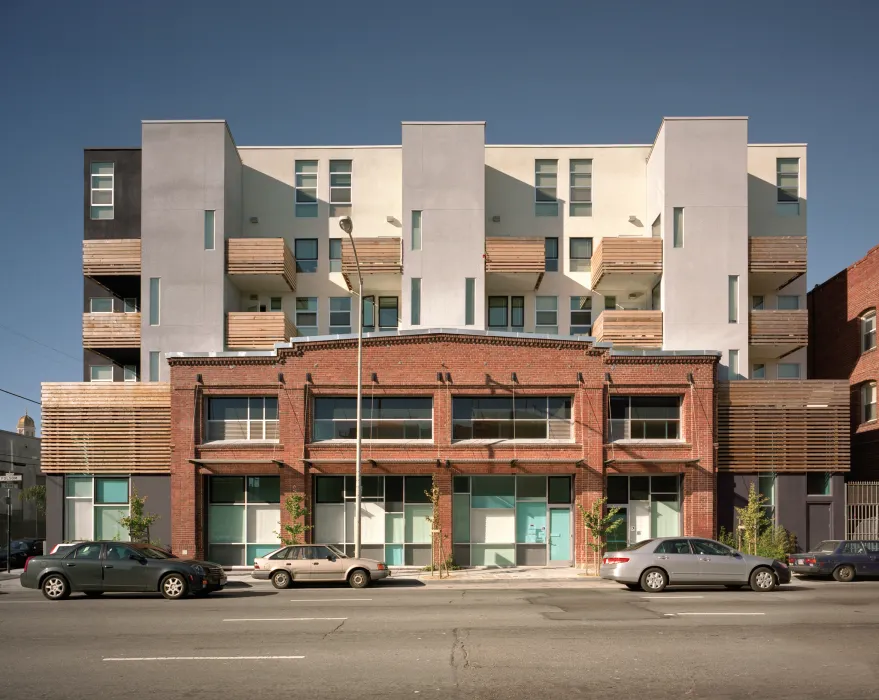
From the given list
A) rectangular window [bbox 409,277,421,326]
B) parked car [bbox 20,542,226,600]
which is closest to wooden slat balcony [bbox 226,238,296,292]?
rectangular window [bbox 409,277,421,326]

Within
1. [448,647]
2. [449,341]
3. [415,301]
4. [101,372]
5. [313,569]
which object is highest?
[415,301]

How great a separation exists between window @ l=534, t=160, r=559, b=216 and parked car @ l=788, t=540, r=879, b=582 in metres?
17.3

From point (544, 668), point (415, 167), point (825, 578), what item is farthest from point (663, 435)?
point (544, 668)

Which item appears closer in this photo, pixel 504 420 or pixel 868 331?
pixel 504 420

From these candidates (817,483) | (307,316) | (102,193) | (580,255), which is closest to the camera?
(817,483)

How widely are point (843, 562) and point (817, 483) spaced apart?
238 inches

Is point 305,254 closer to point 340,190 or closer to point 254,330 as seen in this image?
point 340,190

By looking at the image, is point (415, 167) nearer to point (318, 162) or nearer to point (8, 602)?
point (318, 162)

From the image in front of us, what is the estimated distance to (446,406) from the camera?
28766mm

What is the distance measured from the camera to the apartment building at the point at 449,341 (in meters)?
28.8

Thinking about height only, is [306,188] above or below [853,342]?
above

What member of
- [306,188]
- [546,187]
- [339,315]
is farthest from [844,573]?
[306,188]

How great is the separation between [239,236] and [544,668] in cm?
2740

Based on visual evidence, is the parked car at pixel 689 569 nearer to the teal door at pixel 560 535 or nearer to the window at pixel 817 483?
the teal door at pixel 560 535
